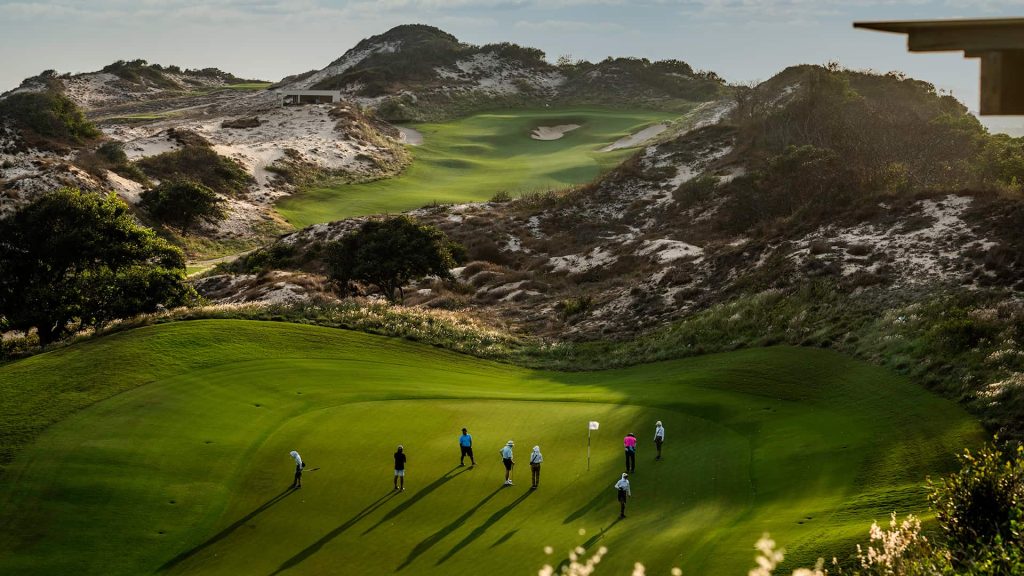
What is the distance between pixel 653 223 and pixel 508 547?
2293 inches

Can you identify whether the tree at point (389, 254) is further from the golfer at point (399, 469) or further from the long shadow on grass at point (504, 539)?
the long shadow on grass at point (504, 539)

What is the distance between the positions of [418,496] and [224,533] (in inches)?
191

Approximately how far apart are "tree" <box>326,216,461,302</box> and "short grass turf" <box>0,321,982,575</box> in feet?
59.5

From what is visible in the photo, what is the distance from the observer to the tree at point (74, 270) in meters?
46.5

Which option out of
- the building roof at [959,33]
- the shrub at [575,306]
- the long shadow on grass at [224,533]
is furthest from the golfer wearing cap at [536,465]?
the shrub at [575,306]

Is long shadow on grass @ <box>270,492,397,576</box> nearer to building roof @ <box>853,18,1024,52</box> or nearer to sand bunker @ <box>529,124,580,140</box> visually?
building roof @ <box>853,18,1024,52</box>

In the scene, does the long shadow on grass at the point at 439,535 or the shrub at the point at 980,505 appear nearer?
the shrub at the point at 980,505

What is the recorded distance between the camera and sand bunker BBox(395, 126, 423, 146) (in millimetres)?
136250

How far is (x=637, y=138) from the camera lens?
13275 centimetres

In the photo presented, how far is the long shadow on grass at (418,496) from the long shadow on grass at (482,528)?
2.22 meters

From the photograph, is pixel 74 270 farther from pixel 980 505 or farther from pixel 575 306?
pixel 980 505

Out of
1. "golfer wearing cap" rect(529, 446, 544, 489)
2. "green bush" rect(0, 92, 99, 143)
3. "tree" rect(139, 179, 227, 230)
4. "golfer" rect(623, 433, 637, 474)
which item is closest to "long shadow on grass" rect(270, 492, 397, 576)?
"golfer wearing cap" rect(529, 446, 544, 489)

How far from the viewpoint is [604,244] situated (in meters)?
71.4

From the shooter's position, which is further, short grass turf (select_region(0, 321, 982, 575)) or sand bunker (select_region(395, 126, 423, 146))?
sand bunker (select_region(395, 126, 423, 146))
